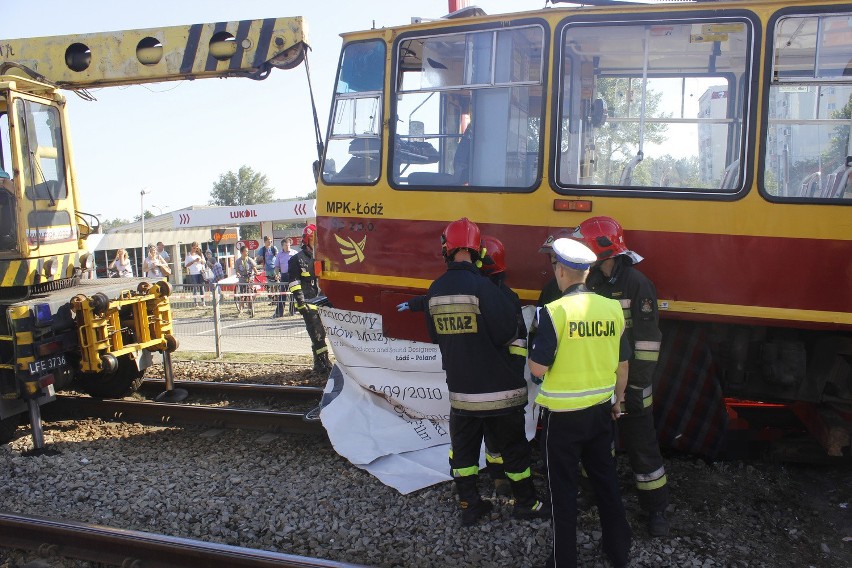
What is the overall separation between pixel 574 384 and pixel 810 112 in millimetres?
2438

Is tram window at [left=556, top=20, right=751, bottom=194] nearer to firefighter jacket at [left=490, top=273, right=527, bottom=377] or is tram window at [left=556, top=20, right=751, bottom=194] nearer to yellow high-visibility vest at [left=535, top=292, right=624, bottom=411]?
firefighter jacket at [left=490, top=273, right=527, bottom=377]

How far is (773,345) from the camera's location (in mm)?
4508

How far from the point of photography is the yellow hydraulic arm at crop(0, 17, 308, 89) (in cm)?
600

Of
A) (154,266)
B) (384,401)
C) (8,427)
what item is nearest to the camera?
(384,401)

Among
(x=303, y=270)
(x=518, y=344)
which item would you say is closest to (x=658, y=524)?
(x=518, y=344)

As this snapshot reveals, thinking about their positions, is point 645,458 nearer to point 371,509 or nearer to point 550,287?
point 550,287

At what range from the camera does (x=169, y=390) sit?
716 centimetres

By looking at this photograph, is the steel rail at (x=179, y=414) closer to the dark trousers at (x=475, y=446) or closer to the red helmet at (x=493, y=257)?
the dark trousers at (x=475, y=446)

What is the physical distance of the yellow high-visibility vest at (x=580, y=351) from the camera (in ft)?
11.1

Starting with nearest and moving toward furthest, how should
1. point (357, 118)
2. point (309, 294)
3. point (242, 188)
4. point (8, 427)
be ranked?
point (357, 118)
point (8, 427)
point (309, 294)
point (242, 188)

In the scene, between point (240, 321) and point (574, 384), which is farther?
point (240, 321)

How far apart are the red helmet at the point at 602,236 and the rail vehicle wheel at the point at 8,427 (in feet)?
18.0

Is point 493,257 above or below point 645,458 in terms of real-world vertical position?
above

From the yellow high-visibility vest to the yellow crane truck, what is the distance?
3.88 m
